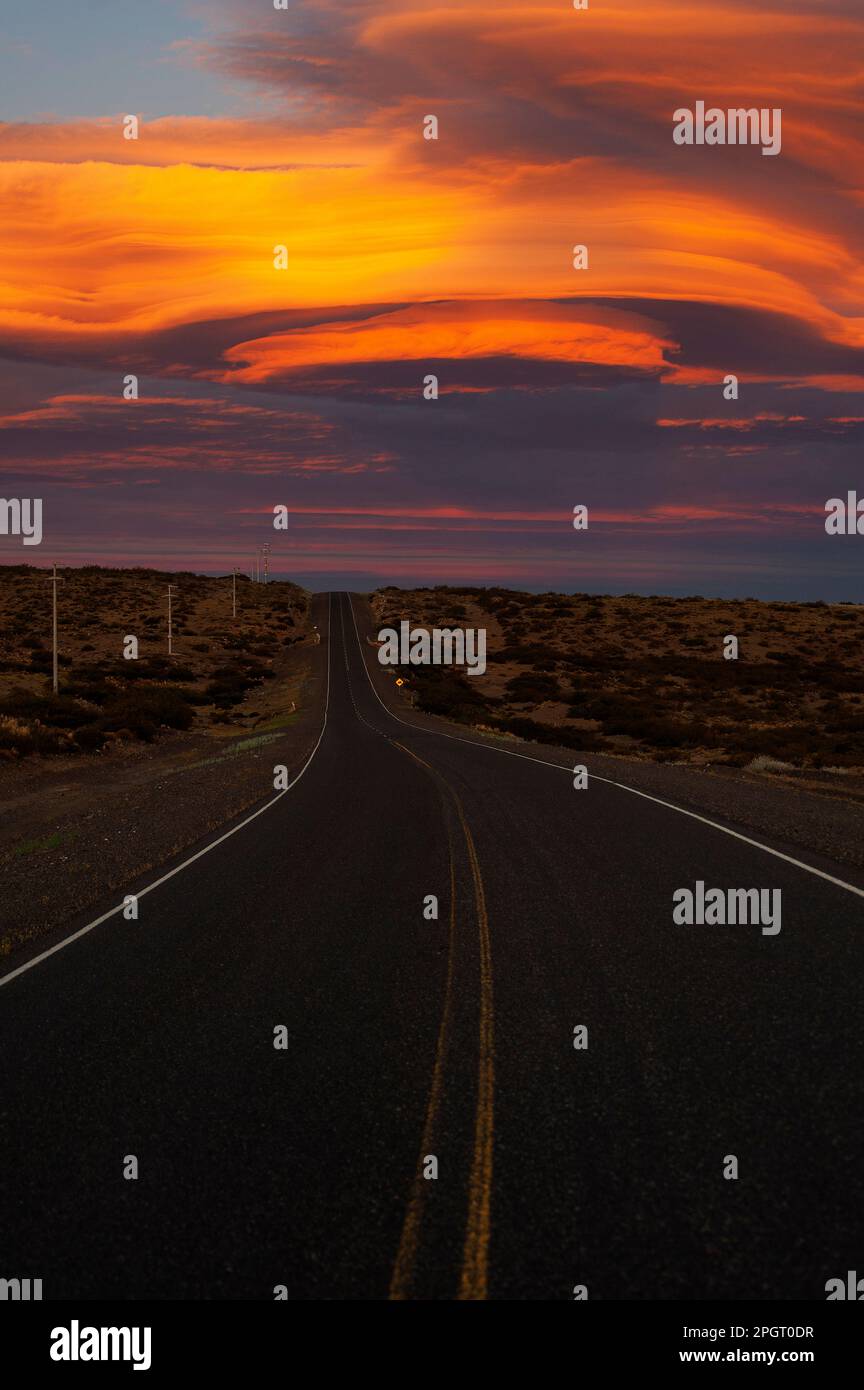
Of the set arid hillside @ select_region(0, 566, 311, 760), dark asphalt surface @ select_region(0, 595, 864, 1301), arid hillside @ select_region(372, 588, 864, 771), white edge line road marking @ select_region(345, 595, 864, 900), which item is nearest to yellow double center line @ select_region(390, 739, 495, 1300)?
dark asphalt surface @ select_region(0, 595, 864, 1301)

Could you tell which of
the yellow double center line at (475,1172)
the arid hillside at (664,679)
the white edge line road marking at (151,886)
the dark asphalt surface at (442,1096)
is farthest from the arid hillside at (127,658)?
the yellow double center line at (475,1172)

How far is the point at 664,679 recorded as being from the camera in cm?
6681

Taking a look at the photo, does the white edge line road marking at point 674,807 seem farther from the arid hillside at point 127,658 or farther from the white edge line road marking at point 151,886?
the arid hillside at point 127,658

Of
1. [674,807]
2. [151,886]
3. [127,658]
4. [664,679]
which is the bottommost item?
[151,886]

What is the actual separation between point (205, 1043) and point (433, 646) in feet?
276

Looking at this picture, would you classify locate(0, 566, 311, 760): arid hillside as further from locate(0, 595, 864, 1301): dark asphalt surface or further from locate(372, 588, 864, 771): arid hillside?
locate(0, 595, 864, 1301): dark asphalt surface

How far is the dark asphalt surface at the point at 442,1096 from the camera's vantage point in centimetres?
477

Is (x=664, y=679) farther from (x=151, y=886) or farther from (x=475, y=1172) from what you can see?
(x=475, y=1172)

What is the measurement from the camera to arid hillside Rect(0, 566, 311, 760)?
40656mm

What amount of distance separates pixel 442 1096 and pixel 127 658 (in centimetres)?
6819

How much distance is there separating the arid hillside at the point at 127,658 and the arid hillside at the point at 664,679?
14137mm

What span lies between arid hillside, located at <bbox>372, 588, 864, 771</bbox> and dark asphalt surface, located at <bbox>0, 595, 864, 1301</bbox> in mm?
21922

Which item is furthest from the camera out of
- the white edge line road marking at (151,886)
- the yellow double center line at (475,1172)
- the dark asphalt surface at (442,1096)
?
the white edge line road marking at (151,886)

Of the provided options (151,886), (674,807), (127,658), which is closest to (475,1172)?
(151,886)
